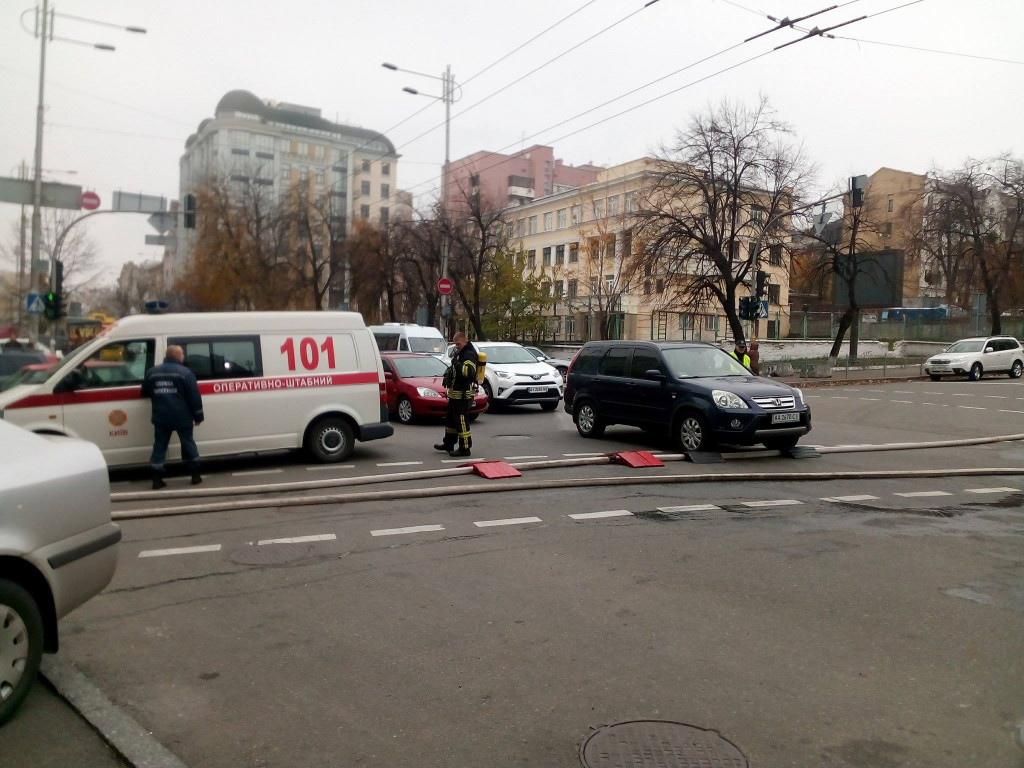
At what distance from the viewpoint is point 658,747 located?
3.64 m

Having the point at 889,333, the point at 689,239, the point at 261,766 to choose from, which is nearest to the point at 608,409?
the point at 261,766

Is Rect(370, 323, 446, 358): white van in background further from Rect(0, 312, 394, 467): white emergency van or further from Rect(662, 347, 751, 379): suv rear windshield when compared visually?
Rect(0, 312, 394, 467): white emergency van

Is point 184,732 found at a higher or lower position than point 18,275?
lower

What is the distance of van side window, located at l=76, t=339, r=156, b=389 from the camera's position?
10.5 meters

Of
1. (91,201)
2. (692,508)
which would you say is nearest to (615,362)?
(692,508)

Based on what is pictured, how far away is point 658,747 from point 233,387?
29.3ft

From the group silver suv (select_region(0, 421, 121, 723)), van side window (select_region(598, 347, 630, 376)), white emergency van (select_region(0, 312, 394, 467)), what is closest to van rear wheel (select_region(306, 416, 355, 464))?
white emergency van (select_region(0, 312, 394, 467))

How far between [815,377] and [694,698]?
34215 mm

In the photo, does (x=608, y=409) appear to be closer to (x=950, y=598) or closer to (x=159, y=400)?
(x=159, y=400)

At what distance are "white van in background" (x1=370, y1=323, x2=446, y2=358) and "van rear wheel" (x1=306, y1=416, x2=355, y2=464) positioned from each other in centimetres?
1628

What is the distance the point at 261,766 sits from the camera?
350 cm

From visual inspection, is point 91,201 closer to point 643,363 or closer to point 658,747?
point 643,363

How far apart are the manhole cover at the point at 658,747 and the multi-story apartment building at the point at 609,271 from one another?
31.0 m

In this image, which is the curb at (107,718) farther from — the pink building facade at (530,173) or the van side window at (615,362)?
the pink building facade at (530,173)
